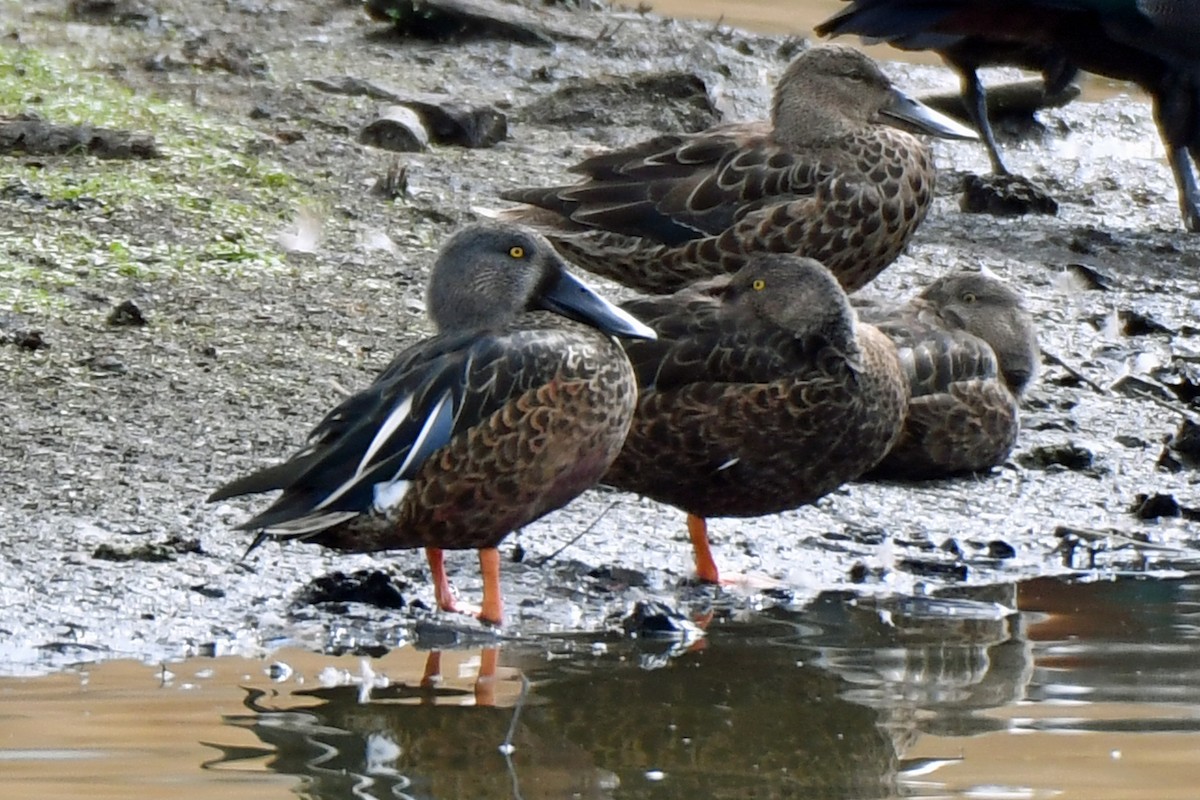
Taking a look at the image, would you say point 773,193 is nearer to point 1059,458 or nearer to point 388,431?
point 1059,458

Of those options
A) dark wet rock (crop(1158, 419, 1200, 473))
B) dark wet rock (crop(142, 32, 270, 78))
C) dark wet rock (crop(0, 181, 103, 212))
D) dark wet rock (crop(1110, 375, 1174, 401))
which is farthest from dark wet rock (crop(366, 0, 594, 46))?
dark wet rock (crop(1158, 419, 1200, 473))

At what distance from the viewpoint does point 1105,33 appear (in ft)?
31.5

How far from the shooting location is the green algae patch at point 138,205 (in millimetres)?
7324

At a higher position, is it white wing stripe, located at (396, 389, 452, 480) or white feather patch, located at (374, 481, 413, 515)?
white wing stripe, located at (396, 389, 452, 480)

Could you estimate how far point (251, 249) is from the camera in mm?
7695

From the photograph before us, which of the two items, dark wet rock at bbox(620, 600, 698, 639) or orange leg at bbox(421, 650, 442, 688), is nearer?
orange leg at bbox(421, 650, 442, 688)

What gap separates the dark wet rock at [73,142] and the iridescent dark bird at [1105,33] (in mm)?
2944

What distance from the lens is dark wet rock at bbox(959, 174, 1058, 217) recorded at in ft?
30.8

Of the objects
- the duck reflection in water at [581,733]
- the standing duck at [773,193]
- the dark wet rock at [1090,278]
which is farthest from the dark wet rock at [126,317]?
the dark wet rock at [1090,278]

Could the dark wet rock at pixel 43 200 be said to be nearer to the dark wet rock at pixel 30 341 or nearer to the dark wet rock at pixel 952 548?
the dark wet rock at pixel 30 341

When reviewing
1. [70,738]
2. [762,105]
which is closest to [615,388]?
[70,738]

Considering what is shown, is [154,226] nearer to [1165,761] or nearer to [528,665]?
[528,665]

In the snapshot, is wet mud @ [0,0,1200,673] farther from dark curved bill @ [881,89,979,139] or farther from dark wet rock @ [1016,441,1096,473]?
dark curved bill @ [881,89,979,139]

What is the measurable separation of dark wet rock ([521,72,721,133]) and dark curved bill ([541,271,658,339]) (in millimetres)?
5310
